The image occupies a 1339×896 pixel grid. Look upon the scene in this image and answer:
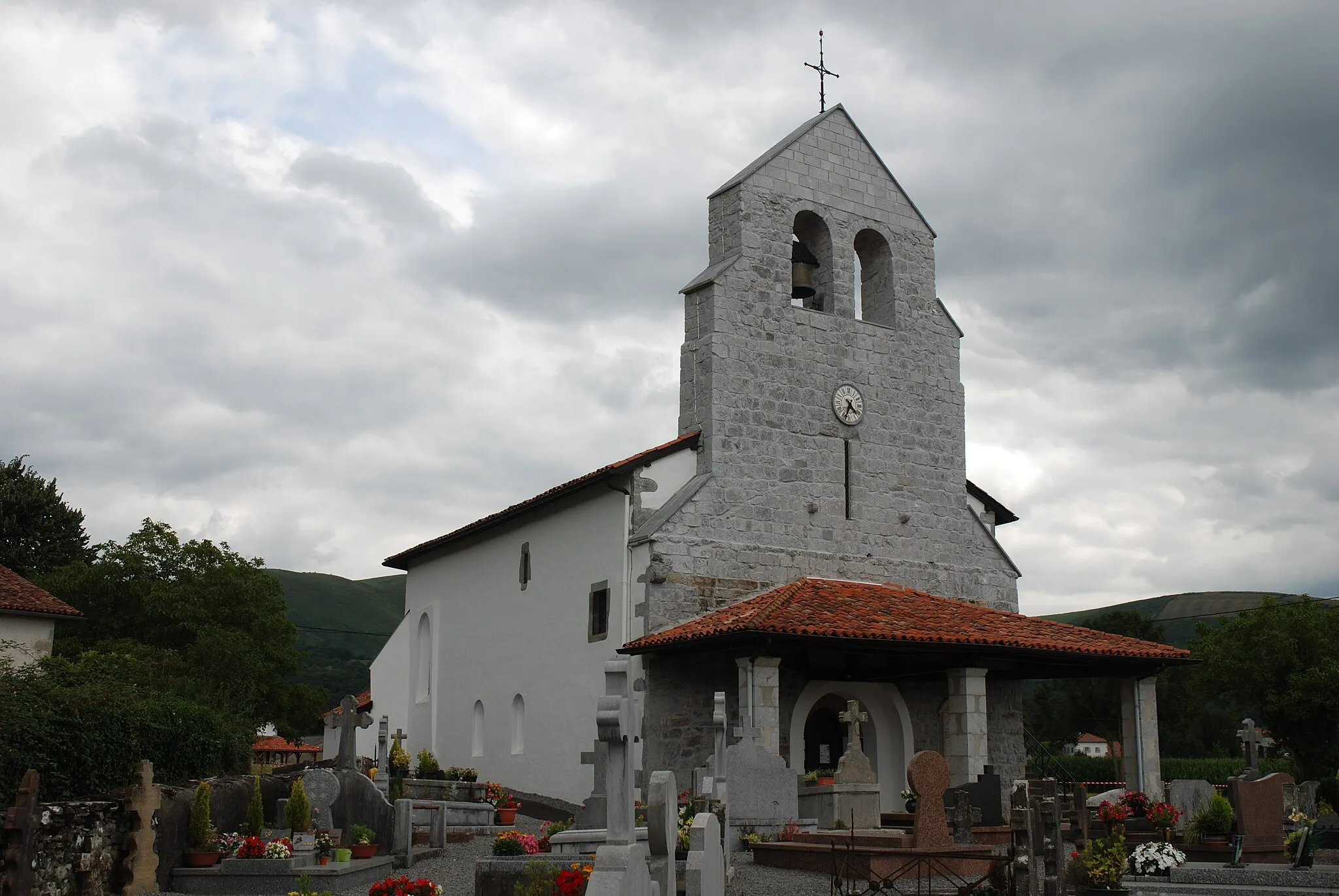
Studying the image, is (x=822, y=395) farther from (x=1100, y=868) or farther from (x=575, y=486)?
(x=1100, y=868)

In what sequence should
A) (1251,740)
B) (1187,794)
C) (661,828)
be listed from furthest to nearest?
(1251,740)
(1187,794)
(661,828)

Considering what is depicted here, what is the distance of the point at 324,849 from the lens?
1414 cm

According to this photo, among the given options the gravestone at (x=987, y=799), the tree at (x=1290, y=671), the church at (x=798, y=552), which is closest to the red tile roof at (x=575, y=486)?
the church at (x=798, y=552)

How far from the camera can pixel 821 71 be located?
25.5 metres

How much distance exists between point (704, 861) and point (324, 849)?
5519 millimetres

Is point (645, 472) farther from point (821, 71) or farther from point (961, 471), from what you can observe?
point (821, 71)

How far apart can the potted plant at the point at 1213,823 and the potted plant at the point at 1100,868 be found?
135 inches

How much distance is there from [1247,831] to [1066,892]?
2.99 m

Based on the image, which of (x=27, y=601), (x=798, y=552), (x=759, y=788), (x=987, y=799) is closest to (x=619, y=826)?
(x=759, y=788)

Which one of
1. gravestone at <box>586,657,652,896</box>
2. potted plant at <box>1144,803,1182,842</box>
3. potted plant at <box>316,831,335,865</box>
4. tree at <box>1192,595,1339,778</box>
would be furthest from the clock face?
tree at <box>1192,595,1339,778</box>

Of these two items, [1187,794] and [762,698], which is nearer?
[762,698]

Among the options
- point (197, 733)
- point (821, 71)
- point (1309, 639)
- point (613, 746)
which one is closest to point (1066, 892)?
point (613, 746)

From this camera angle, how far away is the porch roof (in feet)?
61.5

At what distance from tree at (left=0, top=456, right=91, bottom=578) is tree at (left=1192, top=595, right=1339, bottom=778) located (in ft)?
116
